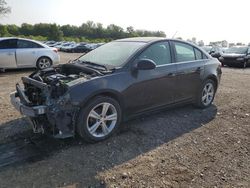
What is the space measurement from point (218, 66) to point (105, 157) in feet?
12.8

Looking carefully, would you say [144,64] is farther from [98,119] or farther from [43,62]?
[43,62]

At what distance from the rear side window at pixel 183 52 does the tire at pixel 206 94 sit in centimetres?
72

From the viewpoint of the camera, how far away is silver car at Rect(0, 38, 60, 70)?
36.1ft

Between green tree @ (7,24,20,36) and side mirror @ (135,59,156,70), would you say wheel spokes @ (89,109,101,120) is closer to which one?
side mirror @ (135,59,156,70)

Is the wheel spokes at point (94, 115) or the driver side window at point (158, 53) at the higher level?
the driver side window at point (158, 53)

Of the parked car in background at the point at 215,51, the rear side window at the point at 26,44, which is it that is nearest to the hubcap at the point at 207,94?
the rear side window at the point at 26,44

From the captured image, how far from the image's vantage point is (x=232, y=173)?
12.1 feet

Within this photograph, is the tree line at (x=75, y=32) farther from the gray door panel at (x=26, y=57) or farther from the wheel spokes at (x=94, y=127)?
the wheel spokes at (x=94, y=127)

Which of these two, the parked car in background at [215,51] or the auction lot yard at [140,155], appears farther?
the parked car in background at [215,51]

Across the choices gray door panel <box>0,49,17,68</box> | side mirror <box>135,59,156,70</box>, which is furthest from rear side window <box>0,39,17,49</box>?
side mirror <box>135,59,156,70</box>

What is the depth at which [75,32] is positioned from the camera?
10156cm

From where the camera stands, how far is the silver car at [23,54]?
36.1ft

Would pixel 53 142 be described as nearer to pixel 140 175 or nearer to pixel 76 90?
pixel 76 90

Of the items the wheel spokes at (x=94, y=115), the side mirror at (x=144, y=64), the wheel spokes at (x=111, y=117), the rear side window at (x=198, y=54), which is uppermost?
the rear side window at (x=198, y=54)
